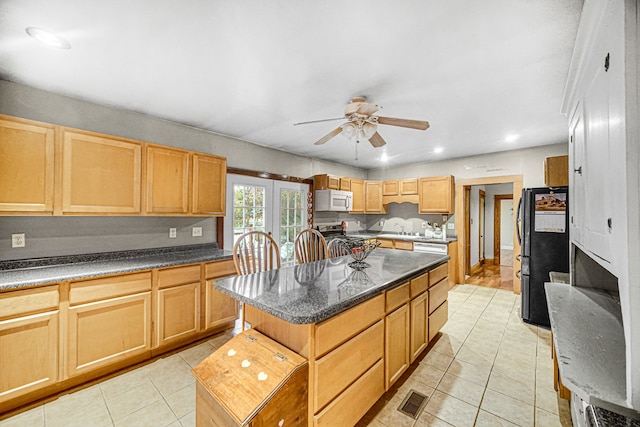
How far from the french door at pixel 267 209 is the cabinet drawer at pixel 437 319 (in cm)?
254

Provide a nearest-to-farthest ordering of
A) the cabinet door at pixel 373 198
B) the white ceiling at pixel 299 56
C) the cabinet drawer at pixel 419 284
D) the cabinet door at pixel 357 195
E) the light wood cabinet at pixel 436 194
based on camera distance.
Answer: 1. the white ceiling at pixel 299 56
2. the cabinet drawer at pixel 419 284
3. the light wood cabinet at pixel 436 194
4. the cabinet door at pixel 357 195
5. the cabinet door at pixel 373 198

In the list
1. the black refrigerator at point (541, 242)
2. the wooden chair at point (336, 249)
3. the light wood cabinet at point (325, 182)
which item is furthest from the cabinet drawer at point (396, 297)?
the light wood cabinet at point (325, 182)

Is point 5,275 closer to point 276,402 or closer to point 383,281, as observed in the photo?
point 276,402

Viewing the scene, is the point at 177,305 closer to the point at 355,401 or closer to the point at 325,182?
the point at 355,401

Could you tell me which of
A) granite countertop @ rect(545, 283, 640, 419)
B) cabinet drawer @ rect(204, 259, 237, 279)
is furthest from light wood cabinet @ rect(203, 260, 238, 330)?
granite countertop @ rect(545, 283, 640, 419)

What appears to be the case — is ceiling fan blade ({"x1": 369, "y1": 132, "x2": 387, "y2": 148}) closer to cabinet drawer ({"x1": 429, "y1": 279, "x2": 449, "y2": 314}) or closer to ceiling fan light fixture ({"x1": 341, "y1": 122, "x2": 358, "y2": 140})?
ceiling fan light fixture ({"x1": 341, "y1": 122, "x2": 358, "y2": 140})

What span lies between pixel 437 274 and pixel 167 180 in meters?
2.98

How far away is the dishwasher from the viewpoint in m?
4.60

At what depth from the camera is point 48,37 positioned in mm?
1646

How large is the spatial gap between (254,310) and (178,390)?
1111 millimetres

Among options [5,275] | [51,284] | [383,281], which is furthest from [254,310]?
[5,275]

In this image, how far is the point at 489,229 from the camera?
7.38 metres

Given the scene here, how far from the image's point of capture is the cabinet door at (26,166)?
6.35ft

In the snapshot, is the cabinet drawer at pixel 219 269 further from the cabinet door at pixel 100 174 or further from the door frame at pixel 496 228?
the door frame at pixel 496 228
